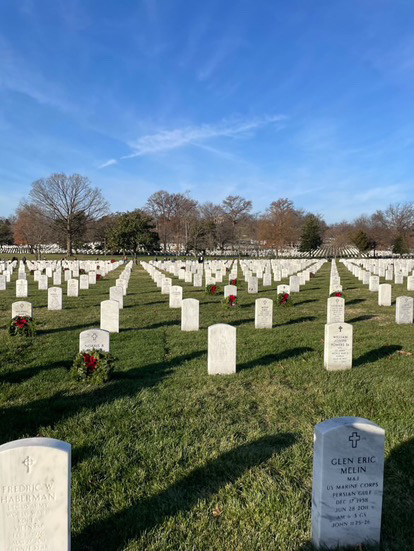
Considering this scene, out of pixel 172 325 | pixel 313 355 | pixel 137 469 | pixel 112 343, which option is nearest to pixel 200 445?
pixel 137 469

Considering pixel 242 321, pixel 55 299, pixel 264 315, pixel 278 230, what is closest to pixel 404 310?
pixel 264 315

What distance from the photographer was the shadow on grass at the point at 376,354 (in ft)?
27.8

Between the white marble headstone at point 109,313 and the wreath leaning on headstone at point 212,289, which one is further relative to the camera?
the wreath leaning on headstone at point 212,289

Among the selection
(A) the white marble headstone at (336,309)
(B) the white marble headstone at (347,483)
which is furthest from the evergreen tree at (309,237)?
(B) the white marble headstone at (347,483)

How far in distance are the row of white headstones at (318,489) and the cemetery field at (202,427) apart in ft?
0.89

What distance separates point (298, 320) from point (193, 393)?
7.48 meters

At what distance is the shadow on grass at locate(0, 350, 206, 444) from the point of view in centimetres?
530

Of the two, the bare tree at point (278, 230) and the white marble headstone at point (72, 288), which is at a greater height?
the bare tree at point (278, 230)

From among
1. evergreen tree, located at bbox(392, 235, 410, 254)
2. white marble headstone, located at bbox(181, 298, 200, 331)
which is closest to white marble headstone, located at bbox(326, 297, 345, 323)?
white marble headstone, located at bbox(181, 298, 200, 331)

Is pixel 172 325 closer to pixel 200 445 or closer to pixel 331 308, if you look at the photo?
pixel 331 308

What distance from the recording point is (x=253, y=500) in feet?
12.6

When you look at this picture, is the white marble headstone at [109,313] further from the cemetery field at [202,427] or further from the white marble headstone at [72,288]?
the white marble headstone at [72,288]

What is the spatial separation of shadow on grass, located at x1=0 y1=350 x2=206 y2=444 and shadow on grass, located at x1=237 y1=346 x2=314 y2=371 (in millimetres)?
1411

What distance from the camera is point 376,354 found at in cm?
902
